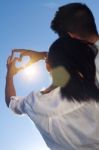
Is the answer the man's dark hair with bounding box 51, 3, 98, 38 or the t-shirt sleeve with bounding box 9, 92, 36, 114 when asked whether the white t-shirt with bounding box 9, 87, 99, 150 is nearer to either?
the t-shirt sleeve with bounding box 9, 92, 36, 114

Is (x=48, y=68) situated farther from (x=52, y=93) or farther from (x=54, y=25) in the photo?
(x=54, y=25)

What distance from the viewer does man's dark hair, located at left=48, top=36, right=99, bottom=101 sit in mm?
2488

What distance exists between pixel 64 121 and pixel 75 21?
1.17 metres

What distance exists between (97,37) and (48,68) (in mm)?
611

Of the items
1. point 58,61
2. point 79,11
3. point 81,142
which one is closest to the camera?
point 81,142

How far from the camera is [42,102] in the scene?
2639mm

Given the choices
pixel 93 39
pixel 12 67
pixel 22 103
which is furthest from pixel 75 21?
pixel 22 103

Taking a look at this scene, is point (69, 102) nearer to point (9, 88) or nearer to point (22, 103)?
point (22, 103)

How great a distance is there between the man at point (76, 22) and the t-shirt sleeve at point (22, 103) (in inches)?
31.3

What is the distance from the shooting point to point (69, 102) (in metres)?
2.55

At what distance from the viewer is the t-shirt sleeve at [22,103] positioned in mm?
2728

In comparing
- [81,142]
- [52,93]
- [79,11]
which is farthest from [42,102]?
[79,11]

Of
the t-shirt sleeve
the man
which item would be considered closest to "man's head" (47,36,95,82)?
the man

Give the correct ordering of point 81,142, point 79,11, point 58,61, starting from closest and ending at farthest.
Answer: point 81,142 < point 58,61 < point 79,11
